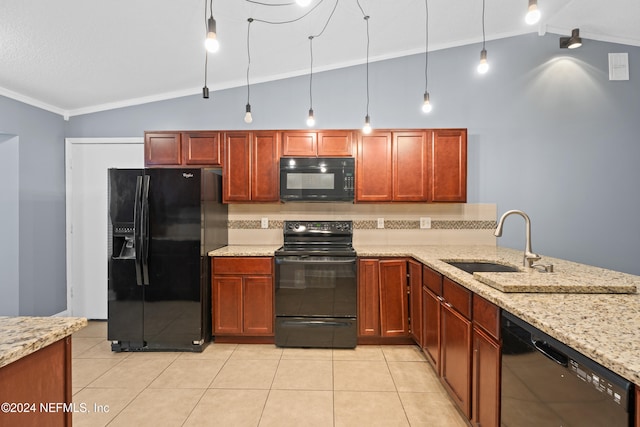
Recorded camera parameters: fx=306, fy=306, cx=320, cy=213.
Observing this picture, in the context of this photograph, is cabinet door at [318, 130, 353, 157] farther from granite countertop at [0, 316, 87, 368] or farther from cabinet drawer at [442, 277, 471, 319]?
granite countertop at [0, 316, 87, 368]

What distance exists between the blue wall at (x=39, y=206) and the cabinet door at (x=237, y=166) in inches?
81.9

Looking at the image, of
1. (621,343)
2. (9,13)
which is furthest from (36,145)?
(621,343)

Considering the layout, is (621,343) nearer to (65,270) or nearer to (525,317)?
(525,317)

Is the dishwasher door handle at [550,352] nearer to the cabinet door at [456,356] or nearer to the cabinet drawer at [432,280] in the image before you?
the cabinet door at [456,356]

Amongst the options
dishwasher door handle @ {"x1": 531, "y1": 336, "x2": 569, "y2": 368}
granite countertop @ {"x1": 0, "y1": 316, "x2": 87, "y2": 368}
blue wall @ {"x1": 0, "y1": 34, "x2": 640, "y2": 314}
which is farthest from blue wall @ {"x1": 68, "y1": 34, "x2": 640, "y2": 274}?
granite countertop @ {"x1": 0, "y1": 316, "x2": 87, "y2": 368}

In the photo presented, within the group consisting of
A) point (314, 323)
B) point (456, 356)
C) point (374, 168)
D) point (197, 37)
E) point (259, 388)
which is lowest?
point (259, 388)

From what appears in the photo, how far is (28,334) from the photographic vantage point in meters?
1.04

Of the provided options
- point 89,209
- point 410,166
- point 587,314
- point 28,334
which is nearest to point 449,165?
point 410,166

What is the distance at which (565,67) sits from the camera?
11.4 ft

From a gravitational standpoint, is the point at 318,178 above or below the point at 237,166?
below

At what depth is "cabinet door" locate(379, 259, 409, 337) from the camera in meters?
3.04

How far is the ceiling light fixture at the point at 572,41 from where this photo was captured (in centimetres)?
337

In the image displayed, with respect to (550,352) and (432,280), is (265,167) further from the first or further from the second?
(550,352)

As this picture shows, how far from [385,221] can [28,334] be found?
10.2 ft
